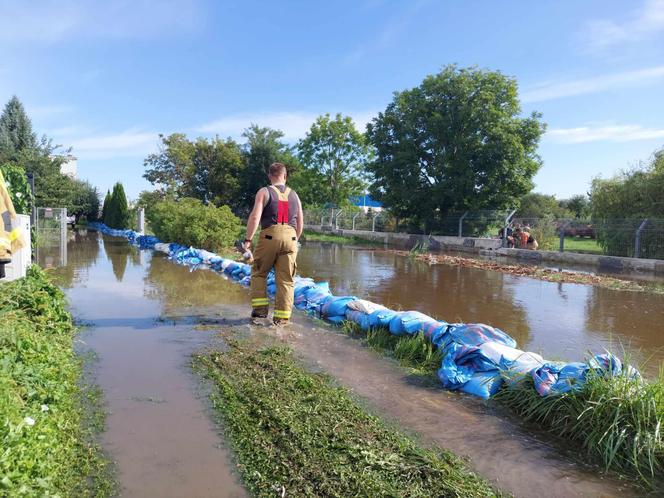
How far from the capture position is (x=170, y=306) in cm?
647

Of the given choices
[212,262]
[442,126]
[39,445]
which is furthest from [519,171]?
[39,445]

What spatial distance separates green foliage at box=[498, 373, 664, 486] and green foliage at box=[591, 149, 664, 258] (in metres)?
15.3

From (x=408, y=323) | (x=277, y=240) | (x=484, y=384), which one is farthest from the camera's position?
(x=277, y=240)

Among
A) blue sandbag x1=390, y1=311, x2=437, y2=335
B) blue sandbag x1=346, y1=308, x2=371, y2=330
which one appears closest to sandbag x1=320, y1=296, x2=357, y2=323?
blue sandbag x1=346, y1=308, x2=371, y2=330

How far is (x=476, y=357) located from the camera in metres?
A: 3.80

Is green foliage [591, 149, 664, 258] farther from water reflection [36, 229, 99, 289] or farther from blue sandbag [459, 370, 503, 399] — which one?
water reflection [36, 229, 99, 289]

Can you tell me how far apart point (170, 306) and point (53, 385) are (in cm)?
346

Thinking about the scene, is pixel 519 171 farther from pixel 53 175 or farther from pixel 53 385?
pixel 53 385

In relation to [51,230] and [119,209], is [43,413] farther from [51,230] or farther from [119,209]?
[119,209]

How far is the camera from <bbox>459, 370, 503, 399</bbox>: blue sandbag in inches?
140

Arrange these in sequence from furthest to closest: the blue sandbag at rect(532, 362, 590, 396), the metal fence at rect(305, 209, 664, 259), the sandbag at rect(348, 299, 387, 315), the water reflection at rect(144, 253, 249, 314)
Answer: the metal fence at rect(305, 209, 664, 259), the water reflection at rect(144, 253, 249, 314), the sandbag at rect(348, 299, 387, 315), the blue sandbag at rect(532, 362, 590, 396)

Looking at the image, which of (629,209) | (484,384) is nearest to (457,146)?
(629,209)

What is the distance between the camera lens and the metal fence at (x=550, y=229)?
52.4ft

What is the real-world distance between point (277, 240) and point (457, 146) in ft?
67.9
